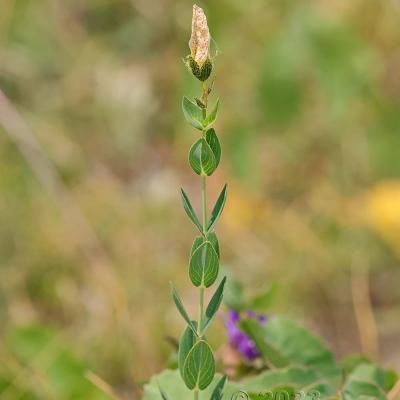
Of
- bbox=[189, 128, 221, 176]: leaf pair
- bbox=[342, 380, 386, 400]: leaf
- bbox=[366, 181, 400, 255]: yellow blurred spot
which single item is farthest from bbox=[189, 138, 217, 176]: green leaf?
bbox=[366, 181, 400, 255]: yellow blurred spot

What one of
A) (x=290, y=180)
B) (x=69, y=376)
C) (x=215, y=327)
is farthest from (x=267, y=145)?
(x=69, y=376)

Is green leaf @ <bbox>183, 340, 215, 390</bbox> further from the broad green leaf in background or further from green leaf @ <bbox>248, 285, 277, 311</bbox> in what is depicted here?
green leaf @ <bbox>248, 285, 277, 311</bbox>

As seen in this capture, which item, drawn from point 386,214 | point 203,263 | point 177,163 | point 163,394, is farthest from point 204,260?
point 177,163

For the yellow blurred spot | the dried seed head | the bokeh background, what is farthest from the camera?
the yellow blurred spot

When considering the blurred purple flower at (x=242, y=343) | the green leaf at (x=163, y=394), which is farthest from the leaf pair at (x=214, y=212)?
the blurred purple flower at (x=242, y=343)

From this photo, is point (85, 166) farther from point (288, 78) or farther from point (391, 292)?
point (391, 292)

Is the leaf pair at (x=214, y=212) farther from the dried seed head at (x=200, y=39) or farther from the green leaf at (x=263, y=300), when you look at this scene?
the green leaf at (x=263, y=300)

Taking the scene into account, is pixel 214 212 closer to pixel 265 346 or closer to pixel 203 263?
pixel 203 263
